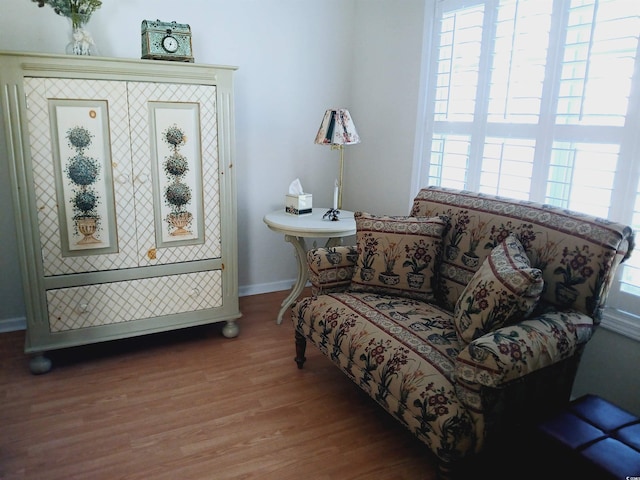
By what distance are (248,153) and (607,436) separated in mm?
2675

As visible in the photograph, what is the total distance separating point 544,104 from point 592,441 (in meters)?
1.57

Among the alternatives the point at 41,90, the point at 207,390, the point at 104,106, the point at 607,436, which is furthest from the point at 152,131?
the point at 607,436

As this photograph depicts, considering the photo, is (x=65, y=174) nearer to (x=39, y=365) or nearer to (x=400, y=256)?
(x=39, y=365)

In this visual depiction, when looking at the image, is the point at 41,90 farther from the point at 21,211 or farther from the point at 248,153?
the point at 248,153

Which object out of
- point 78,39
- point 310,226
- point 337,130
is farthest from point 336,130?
point 78,39

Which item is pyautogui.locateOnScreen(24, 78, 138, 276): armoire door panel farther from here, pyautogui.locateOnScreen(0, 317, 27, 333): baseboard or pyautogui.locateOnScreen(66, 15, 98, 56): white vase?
pyautogui.locateOnScreen(0, 317, 27, 333): baseboard

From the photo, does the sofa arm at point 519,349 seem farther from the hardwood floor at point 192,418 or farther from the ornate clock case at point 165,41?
the ornate clock case at point 165,41

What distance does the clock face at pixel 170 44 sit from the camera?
2.45 m

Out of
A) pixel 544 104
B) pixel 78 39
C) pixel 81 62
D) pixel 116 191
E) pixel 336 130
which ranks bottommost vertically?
pixel 116 191

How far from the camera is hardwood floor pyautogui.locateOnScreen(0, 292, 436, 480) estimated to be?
71.8 inches

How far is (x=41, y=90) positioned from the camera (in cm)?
218

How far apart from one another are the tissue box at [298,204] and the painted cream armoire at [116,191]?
1.55 ft

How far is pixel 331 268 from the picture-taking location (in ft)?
7.80

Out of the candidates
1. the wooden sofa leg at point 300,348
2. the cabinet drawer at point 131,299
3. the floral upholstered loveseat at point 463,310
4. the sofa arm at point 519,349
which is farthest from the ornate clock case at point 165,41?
the sofa arm at point 519,349
